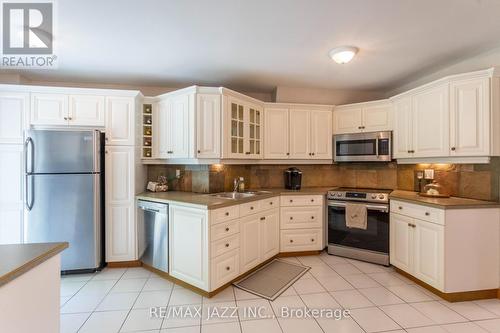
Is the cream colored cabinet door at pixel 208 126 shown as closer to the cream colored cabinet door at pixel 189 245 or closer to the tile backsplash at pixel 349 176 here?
the tile backsplash at pixel 349 176

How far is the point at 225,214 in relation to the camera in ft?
8.22

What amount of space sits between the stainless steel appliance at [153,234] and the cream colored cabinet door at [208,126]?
799 mm

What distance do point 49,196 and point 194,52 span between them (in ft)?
A: 7.58

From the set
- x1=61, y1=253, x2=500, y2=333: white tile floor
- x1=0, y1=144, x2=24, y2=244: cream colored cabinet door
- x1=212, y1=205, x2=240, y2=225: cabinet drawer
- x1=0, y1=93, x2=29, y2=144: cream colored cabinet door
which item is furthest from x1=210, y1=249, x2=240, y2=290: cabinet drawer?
x1=0, y1=93, x2=29, y2=144: cream colored cabinet door

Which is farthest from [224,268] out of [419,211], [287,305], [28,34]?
[28,34]

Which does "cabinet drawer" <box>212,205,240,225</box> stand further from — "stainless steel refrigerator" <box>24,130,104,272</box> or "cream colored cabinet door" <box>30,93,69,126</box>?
"cream colored cabinet door" <box>30,93,69,126</box>

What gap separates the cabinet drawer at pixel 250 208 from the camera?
2.72 metres

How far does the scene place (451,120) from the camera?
100 inches

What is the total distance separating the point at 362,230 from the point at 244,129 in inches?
81.4

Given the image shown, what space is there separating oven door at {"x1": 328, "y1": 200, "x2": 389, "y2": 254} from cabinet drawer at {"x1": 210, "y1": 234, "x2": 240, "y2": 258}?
152 cm

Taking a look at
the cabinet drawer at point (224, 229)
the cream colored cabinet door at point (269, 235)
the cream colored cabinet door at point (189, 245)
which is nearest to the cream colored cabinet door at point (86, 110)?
the cream colored cabinet door at point (189, 245)

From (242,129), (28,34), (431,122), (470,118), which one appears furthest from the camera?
(242,129)

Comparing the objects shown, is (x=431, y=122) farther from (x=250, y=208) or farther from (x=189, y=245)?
(x=189, y=245)

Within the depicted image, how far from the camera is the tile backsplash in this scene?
2609 millimetres
